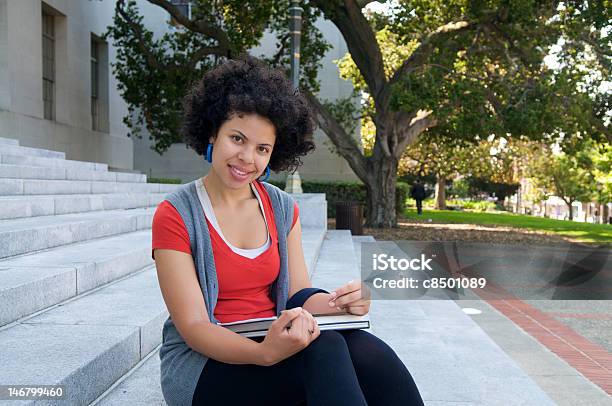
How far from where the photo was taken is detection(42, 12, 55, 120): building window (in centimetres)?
1415

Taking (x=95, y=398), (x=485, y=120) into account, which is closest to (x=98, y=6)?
(x=485, y=120)

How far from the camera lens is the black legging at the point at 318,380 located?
73.1 inches

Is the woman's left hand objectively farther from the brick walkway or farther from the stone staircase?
the brick walkway

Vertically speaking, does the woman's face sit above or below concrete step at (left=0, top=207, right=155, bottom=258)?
above

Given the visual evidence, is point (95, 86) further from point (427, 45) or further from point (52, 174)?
point (52, 174)

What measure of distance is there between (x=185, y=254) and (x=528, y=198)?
66828mm

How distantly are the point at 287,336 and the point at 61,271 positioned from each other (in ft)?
7.38

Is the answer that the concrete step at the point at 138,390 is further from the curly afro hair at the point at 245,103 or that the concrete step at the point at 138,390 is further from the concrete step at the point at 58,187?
the concrete step at the point at 58,187

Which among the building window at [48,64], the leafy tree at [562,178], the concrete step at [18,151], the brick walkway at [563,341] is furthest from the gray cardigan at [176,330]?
the leafy tree at [562,178]

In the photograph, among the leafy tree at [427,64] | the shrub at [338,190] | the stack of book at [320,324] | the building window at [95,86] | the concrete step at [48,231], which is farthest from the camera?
the shrub at [338,190]

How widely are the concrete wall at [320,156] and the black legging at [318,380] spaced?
20.3 m

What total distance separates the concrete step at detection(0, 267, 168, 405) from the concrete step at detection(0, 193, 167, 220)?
177 cm

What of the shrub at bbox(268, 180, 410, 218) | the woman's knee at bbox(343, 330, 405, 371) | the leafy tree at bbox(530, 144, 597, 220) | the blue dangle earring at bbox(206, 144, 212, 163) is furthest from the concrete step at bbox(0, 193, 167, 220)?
the leafy tree at bbox(530, 144, 597, 220)

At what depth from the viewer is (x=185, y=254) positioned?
6.69 ft
